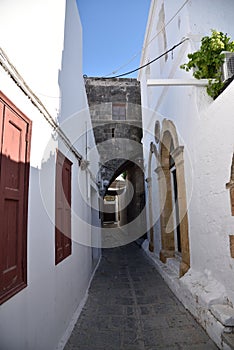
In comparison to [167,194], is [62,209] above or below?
below

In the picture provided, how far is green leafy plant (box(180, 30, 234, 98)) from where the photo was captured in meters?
3.45

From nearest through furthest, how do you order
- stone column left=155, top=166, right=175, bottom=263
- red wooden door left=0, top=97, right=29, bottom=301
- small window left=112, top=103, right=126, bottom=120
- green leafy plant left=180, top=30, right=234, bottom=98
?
red wooden door left=0, top=97, right=29, bottom=301
green leafy plant left=180, top=30, right=234, bottom=98
stone column left=155, top=166, right=175, bottom=263
small window left=112, top=103, right=126, bottom=120

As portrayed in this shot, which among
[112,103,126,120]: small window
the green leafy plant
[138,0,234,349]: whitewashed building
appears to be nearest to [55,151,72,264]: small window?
[138,0,234,349]: whitewashed building

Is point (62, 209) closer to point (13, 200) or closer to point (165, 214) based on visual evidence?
point (13, 200)

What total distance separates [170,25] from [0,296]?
5780mm

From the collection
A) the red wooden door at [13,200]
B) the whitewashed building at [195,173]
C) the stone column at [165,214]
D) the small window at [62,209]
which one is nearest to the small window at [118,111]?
the whitewashed building at [195,173]

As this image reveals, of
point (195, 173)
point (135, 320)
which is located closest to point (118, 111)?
point (195, 173)

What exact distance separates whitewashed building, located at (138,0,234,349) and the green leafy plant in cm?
18

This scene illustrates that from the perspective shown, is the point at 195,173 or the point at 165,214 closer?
the point at 195,173

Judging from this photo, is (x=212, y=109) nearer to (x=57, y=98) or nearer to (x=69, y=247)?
(x=57, y=98)

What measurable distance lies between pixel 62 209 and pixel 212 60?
3.04 m

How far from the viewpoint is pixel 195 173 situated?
397 centimetres

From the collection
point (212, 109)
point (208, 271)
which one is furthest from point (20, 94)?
point (208, 271)

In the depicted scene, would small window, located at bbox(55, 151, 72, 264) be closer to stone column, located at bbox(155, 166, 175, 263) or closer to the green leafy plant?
the green leafy plant
